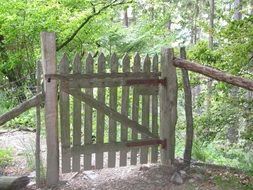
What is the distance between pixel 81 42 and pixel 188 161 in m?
5.33

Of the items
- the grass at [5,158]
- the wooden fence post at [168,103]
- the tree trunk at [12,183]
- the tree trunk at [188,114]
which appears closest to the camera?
the tree trunk at [12,183]

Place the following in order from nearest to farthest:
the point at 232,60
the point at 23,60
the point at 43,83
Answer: the point at 43,83 < the point at 232,60 < the point at 23,60

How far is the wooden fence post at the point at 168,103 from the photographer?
499cm

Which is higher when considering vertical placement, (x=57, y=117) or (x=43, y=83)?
(x=43, y=83)

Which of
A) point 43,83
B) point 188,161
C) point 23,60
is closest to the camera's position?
point 43,83

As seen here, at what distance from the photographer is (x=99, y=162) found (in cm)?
487

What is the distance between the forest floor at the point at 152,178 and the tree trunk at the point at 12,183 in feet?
0.33

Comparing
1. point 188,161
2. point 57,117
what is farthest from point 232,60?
point 57,117

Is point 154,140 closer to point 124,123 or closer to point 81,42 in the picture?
point 124,123

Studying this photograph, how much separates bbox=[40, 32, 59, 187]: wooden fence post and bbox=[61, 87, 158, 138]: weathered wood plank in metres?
0.20

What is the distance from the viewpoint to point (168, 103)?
5066 millimetres

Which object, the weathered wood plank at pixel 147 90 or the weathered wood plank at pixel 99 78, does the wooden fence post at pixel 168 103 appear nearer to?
the weathered wood plank at pixel 147 90

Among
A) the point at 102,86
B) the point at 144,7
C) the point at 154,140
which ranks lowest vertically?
the point at 154,140

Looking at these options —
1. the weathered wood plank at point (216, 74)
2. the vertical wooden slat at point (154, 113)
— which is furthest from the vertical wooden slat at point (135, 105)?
the weathered wood plank at point (216, 74)
